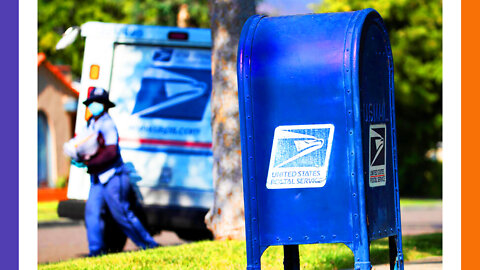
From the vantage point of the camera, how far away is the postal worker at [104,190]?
37.1 ft

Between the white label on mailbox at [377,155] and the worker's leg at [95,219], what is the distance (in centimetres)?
511

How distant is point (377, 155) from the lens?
7.05 meters

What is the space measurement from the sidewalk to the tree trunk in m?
2.20

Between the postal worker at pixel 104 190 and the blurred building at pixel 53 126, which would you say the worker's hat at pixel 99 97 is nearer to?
the postal worker at pixel 104 190

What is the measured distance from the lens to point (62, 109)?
34781mm

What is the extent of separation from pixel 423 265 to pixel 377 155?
2.75 meters

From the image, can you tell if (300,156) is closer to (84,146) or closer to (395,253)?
(395,253)

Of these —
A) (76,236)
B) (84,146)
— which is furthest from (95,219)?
Answer: (76,236)

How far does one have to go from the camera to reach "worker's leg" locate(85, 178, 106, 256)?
444 inches

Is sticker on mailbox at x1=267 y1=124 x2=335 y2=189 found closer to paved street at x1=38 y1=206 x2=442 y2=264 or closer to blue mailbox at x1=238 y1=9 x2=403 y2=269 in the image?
blue mailbox at x1=238 y1=9 x2=403 y2=269

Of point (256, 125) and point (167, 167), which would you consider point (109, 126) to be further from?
point (256, 125)

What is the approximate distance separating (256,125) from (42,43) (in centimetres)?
3336

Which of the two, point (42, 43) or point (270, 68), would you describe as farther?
point (42, 43)
